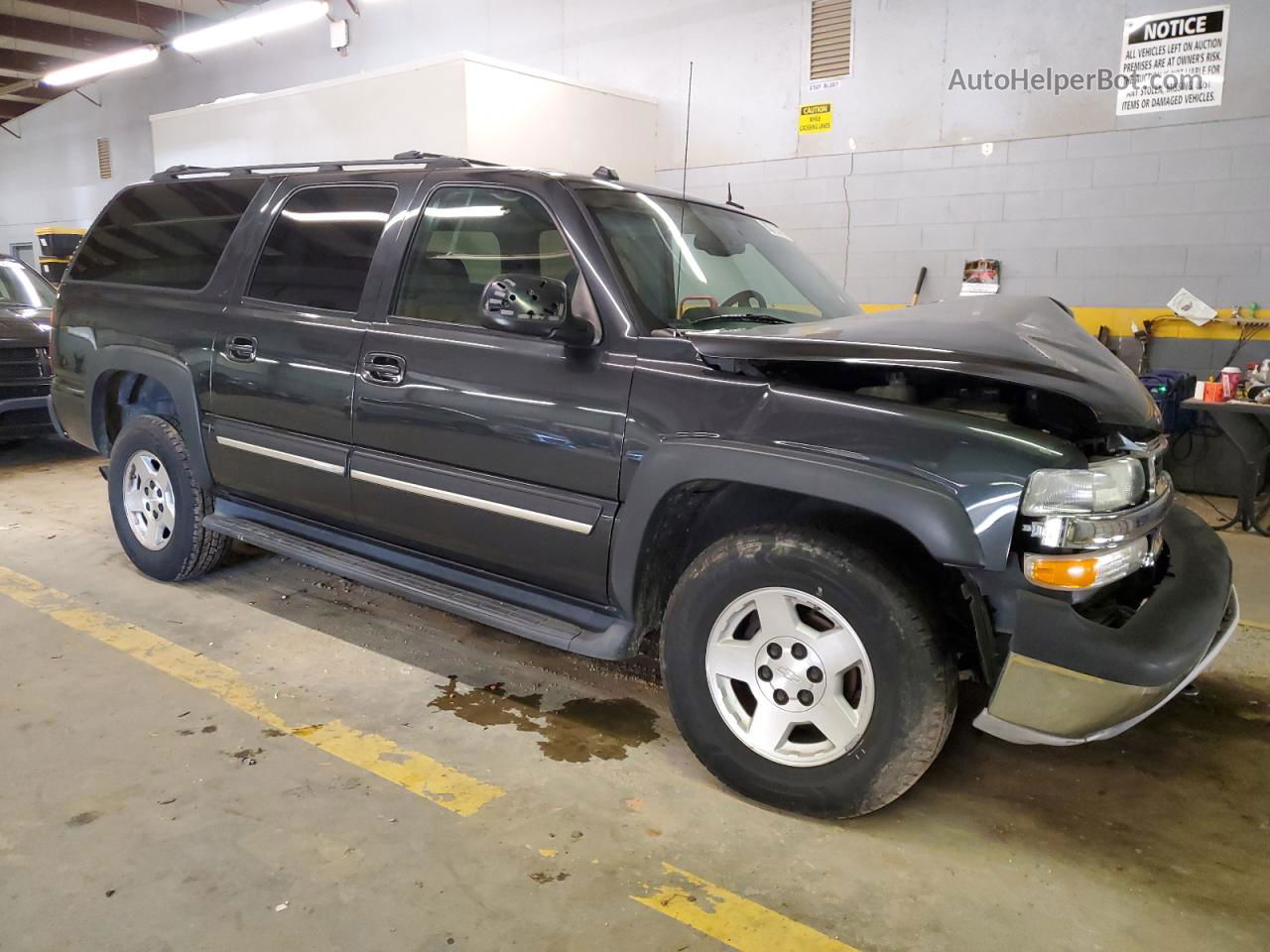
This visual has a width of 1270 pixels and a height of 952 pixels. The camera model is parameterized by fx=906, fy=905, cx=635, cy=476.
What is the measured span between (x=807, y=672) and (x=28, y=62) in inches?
677

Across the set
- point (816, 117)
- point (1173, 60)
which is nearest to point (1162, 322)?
point (1173, 60)

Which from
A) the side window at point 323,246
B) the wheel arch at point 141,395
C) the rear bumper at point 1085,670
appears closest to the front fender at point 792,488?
the rear bumper at point 1085,670

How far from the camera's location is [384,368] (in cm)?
318

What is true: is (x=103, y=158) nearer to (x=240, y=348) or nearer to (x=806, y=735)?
(x=240, y=348)

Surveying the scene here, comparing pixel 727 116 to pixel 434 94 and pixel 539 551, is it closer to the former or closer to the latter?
pixel 434 94

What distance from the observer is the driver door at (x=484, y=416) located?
2.75 meters

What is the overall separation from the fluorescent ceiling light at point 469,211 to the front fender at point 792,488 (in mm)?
1099

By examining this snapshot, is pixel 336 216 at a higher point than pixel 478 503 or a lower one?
higher

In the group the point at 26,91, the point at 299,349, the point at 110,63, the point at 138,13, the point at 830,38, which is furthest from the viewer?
the point at 26,91

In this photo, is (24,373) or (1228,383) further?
(24,373)

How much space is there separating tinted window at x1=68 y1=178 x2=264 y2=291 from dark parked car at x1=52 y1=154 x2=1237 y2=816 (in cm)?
4

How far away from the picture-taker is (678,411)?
256cm

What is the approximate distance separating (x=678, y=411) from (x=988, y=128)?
554cm

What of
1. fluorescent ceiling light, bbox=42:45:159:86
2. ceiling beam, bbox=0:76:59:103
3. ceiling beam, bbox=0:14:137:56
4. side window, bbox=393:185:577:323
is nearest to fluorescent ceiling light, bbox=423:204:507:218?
side window, bbox=393:185:577:323
